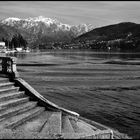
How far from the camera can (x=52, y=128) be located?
10898 millimetres

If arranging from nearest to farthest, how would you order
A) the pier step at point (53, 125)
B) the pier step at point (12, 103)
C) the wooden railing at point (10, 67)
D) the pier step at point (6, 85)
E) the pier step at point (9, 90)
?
the pier step at point (53, 125), the pier step at point (12, 103), the pier step at point (9, 90), the pier step at point (6, 85), the wooden railing at point (10, 67)

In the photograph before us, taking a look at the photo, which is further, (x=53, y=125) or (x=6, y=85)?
(x=6, y=85)

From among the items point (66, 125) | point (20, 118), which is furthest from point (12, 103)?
point (66, 125)

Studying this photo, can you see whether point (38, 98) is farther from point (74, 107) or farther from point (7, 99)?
point (74, 107)

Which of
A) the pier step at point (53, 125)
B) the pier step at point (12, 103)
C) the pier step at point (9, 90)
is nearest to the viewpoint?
the pier step at point (53, 125)

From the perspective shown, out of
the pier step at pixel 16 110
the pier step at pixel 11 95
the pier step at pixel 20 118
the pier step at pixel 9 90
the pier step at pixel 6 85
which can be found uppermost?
the pier step at pixel 6 85

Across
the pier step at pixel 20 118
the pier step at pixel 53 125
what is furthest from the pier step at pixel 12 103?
the pier step at pixel 53 125

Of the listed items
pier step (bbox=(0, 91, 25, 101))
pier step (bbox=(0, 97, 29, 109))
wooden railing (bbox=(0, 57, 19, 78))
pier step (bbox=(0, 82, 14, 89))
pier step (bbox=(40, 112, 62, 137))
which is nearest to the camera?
pier step (bbox=(40, 112, 62, 137))

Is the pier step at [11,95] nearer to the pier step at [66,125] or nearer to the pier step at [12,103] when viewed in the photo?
the pier step at [12,103]

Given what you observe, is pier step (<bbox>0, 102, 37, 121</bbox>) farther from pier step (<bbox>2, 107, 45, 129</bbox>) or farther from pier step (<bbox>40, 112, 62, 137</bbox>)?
pier step (<bbox>40, 112, 62, 137</bbox>)

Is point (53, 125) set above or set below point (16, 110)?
below

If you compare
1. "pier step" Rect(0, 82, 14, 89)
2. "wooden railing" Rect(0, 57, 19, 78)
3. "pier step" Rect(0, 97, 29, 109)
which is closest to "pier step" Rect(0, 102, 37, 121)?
"pier step" Rect(0, 97, 29, 109)

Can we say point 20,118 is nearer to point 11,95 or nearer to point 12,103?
point 12,103

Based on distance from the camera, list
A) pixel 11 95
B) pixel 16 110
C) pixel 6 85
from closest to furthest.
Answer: pixel 16 110 → pixel 11 95 → pixel 6 85
